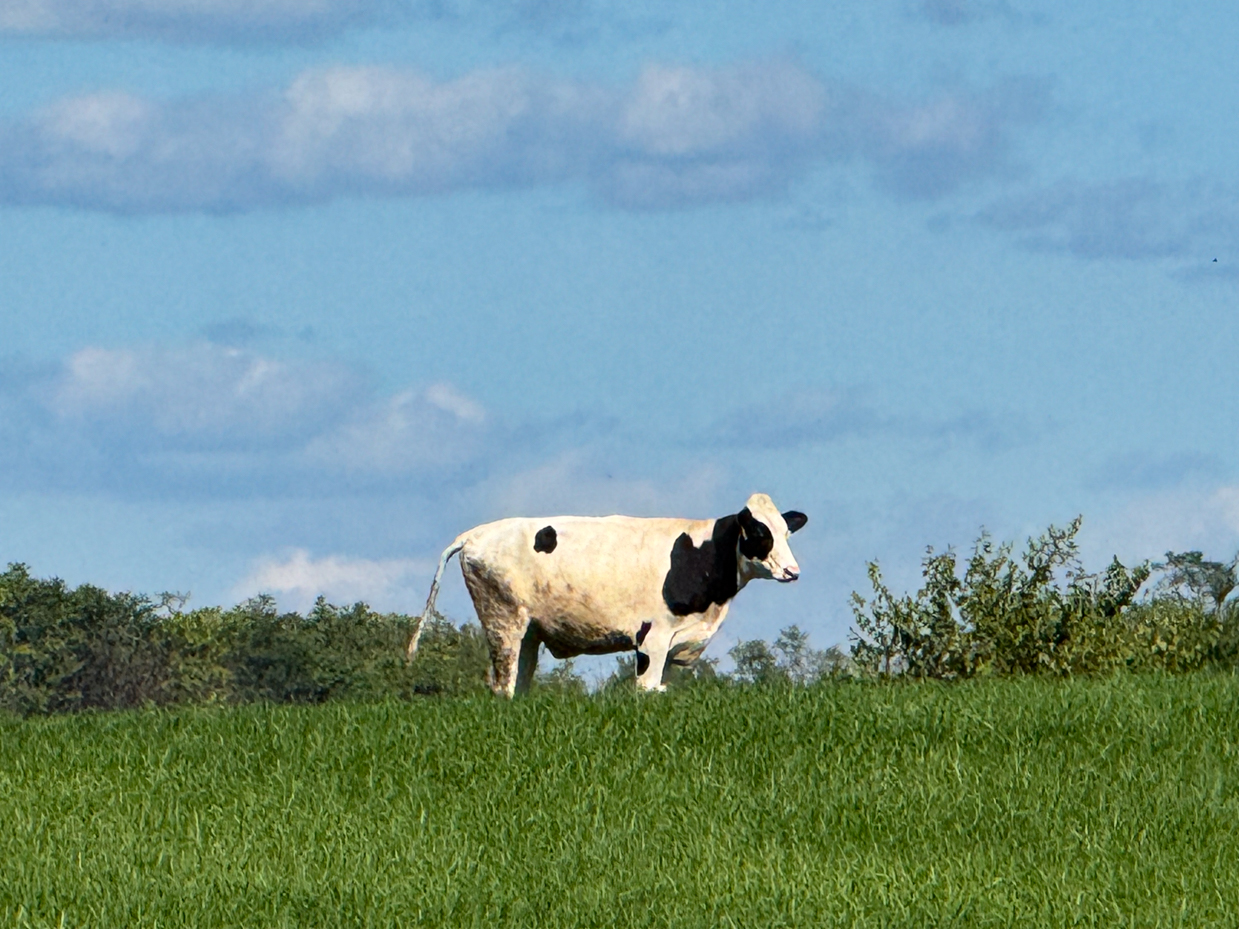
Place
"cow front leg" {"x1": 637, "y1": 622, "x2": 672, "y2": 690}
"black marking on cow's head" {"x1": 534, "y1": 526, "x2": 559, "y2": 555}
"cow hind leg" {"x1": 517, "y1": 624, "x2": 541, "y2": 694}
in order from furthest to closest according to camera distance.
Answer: "cow hind leg" {"x1": 517, "y1": 624, "x2": 541, "y2": 694}
"black marking on cow's head" {"x1": 534, "y1": 526, "x2": 559, "y2": 555}
"cow front leg" {"x1": 637, "y1": 622, "x2": 672, "y2": 690}

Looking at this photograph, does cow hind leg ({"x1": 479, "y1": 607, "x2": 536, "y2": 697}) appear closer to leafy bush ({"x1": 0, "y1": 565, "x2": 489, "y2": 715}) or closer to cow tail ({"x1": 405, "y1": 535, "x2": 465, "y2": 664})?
cow tail ({"x1": 405, "y1": 535, "x2": 465, "y2": 664})

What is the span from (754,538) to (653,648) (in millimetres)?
1367

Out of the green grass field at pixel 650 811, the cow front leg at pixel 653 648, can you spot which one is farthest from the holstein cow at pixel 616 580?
the green grass field at pixel 650 811

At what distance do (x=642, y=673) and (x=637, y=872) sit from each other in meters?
5.33

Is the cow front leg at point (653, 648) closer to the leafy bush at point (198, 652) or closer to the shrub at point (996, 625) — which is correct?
the shrub at point (996, 625)

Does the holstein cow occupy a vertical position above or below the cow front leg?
above

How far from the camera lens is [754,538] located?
15.6m

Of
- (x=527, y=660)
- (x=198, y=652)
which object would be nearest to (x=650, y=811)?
(x=527, y=660)

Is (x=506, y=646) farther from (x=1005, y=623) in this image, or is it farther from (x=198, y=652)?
(x=198, y=652)

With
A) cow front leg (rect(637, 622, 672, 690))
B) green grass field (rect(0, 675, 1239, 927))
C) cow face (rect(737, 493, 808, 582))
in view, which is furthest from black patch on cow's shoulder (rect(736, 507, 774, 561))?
green grass field (rect(0, 675, 1239, 927))

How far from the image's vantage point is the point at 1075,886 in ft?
31.8

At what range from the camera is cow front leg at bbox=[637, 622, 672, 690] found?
15.2m

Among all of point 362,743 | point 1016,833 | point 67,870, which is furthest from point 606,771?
point 67,870

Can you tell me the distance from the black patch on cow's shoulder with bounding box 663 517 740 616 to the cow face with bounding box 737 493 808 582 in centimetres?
11
